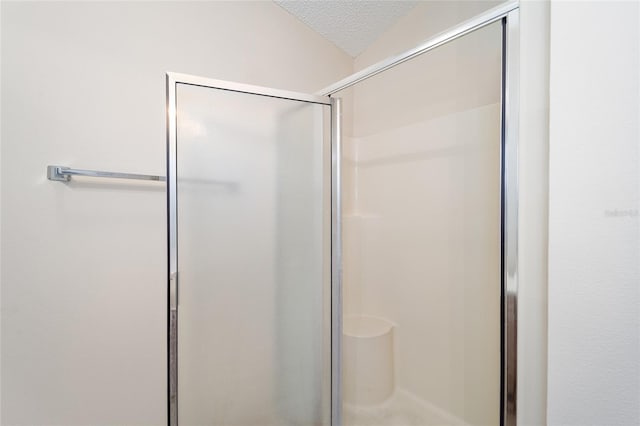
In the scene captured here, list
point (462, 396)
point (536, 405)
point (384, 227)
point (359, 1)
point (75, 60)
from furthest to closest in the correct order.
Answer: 1. point (384, 227)
2. point (359, 1)
3. point (462, 396)
4. point (75, 60)
5. point (536, 405)

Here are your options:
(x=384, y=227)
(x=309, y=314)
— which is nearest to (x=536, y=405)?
(x=309, y=314)

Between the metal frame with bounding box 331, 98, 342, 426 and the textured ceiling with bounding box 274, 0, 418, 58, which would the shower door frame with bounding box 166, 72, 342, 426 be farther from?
the textured ceiling with bounding box 274, 0, 418, 58

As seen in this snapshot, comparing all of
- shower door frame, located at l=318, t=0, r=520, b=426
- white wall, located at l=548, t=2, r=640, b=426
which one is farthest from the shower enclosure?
white wall, located at l=548, t=2, r=640, b=426

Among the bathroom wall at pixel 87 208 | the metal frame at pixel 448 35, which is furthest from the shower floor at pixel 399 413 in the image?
the metal frame at pixel 448 35

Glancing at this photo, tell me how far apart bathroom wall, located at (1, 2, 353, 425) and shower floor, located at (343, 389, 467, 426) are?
925mm

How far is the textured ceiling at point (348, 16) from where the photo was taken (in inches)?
62.7

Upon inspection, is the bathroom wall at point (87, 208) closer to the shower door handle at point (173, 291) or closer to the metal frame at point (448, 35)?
the shower door handle at point (173, 291)

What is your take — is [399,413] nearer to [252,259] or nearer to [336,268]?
[336,268]

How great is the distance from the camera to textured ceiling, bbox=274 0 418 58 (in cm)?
159

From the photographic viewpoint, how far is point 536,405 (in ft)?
2.29

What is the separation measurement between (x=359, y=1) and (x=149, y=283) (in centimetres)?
161

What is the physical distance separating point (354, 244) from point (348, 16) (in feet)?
4.08

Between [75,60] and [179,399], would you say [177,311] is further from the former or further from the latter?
[75,60]

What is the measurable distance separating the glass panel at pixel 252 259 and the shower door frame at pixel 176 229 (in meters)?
0.02
